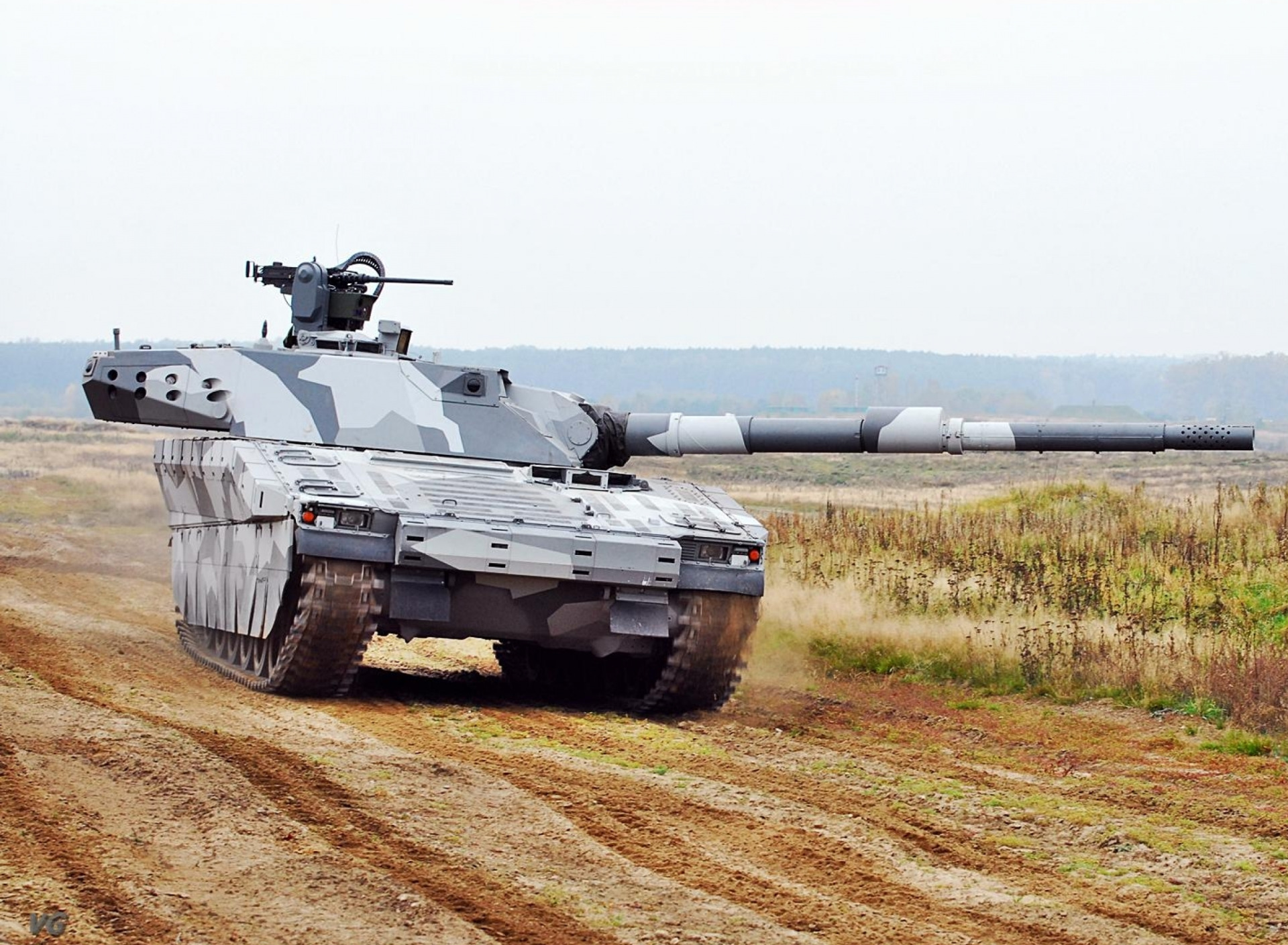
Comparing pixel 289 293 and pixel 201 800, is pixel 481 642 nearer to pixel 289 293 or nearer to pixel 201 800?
pixel 289 293

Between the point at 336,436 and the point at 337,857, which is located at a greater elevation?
the point at 336,436

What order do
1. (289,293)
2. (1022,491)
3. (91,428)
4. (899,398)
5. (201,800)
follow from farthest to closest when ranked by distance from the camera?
(899,398)
(91,428)
(1022,491)
(289,293)
(201,800)

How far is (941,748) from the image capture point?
35.3ft

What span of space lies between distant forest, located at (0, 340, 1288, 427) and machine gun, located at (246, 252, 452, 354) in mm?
74331

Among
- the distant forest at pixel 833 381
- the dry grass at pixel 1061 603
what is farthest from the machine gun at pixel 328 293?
the distant forest at pixel 833 381

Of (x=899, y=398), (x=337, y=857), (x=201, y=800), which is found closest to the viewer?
(x=337, y=857)

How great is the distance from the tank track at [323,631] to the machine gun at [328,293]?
334 centimetres

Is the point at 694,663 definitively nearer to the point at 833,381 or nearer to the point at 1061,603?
the point at 1061,603

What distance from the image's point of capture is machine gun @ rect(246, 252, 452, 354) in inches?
579

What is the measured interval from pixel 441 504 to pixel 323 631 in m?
1.05

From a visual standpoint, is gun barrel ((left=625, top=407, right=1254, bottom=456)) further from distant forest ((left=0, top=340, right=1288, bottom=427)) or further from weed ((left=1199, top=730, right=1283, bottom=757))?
distant forest ((left=0, top=340, right=1288, bottom=427))

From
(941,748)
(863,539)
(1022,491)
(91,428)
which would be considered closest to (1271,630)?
(941,748)

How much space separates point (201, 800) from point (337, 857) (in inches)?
43.4

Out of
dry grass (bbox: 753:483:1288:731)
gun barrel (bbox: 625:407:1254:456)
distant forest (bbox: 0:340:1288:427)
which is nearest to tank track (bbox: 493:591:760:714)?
gun barrel (bbox: 625:407:1254:456)
